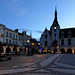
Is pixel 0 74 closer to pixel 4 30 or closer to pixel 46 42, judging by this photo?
pixel 4 30

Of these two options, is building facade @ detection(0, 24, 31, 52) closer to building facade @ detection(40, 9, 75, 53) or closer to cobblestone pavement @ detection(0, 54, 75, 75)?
building facade @ detection(40, 9, 75, 53)

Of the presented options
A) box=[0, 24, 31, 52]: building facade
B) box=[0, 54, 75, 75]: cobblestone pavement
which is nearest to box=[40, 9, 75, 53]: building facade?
box=[0, 24, 31, 52]: building facade

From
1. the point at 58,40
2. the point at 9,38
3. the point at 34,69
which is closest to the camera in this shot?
the point at 34,69

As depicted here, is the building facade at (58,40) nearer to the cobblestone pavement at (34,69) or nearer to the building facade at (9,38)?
the building facade at (9,38)

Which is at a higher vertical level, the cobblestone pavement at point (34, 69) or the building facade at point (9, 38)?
the building facade at point (9, 38)

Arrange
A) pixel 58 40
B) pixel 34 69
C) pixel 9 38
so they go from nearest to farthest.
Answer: pixel 34 69
pixel 9 38
pixel 58 40

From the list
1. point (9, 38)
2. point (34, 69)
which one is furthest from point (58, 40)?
point (34, 69)

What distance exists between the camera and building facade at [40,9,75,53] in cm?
5122

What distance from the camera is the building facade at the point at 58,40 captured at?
168 ft

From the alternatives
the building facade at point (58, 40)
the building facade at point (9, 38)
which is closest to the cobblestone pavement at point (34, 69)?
the building facade at point (9, 38)

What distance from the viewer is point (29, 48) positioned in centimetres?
5856

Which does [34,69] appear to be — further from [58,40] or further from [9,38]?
[58,40]

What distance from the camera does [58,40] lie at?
53.2 metres

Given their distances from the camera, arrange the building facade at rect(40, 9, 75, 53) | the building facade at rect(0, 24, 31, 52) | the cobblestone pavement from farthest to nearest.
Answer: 1. the building facade at rect(40, 9, 75, 53)
2. the building facade at rect(0, 24, 31, 52)
3. the cobblestone pavement
